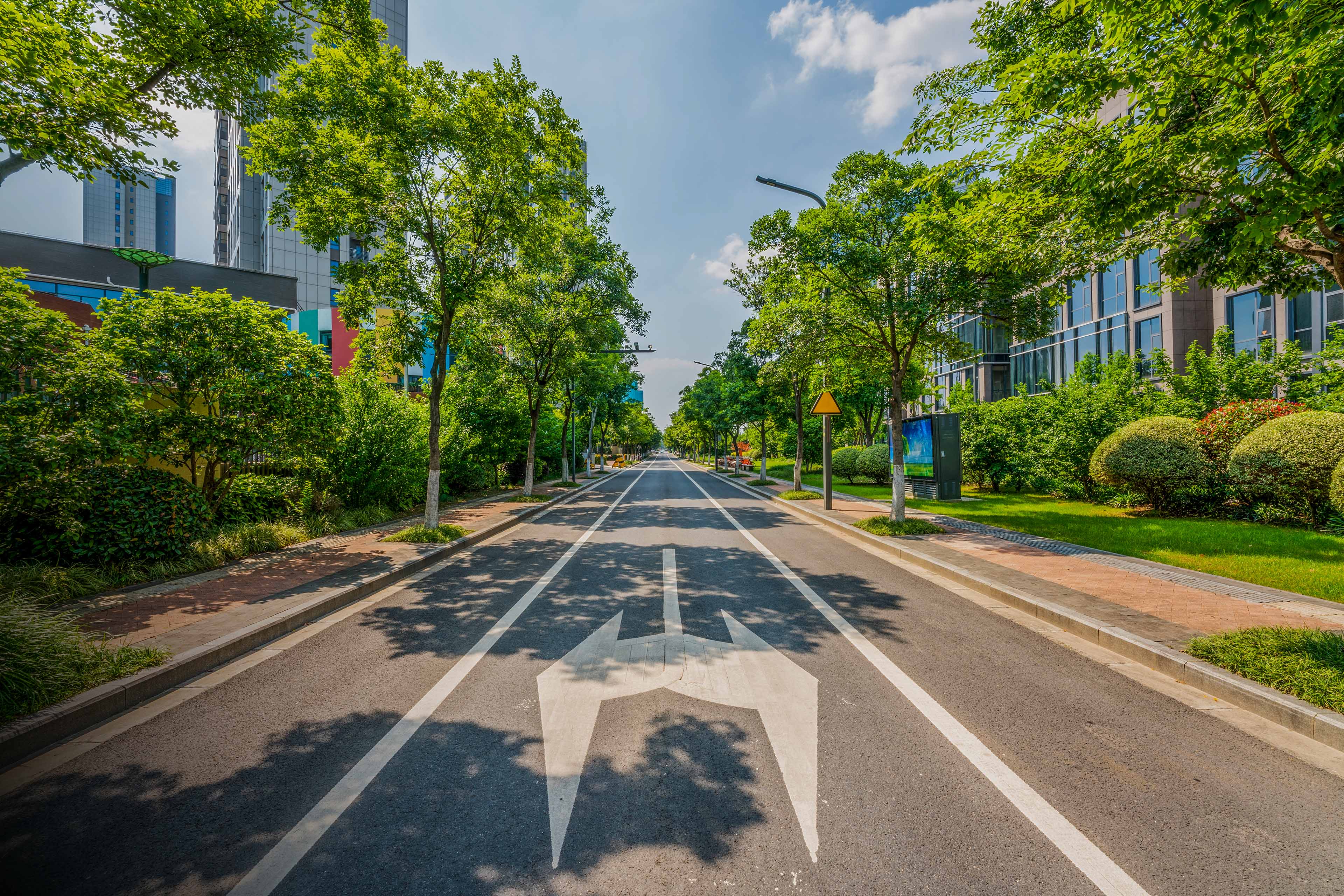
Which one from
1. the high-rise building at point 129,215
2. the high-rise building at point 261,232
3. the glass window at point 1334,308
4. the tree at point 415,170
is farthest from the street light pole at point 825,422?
the high-rise building at point 129,215

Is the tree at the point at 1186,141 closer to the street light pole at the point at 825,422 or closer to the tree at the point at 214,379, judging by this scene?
the street light pole at the point at 825,422

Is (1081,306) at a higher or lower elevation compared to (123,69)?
higher

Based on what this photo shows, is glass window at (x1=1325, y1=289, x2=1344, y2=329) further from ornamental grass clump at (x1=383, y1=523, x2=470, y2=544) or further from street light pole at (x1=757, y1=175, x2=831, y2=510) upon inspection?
ornamental grass clump at (x1=383, y1=523, x2=470, y2=544)

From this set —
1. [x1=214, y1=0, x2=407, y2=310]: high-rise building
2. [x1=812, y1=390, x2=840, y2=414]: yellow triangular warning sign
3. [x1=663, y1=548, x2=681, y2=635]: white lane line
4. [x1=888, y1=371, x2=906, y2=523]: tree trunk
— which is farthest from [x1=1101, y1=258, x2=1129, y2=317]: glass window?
[x1=214, y1=0, x2=407, y2=310]: high-rise building

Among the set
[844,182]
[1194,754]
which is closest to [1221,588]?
[1194,754]

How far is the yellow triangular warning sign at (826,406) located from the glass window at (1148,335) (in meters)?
26.3

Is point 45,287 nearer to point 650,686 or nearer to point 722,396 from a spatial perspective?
point 722,396

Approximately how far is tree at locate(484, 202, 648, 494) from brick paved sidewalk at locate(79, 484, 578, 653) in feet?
34.3

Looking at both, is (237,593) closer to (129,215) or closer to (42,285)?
(42,285)

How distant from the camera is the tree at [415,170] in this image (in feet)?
32.6

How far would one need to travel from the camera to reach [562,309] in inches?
769

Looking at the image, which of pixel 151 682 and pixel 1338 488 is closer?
pixel 151 682

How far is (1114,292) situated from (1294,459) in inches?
1159

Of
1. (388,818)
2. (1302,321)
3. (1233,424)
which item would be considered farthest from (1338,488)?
(1302,321)
